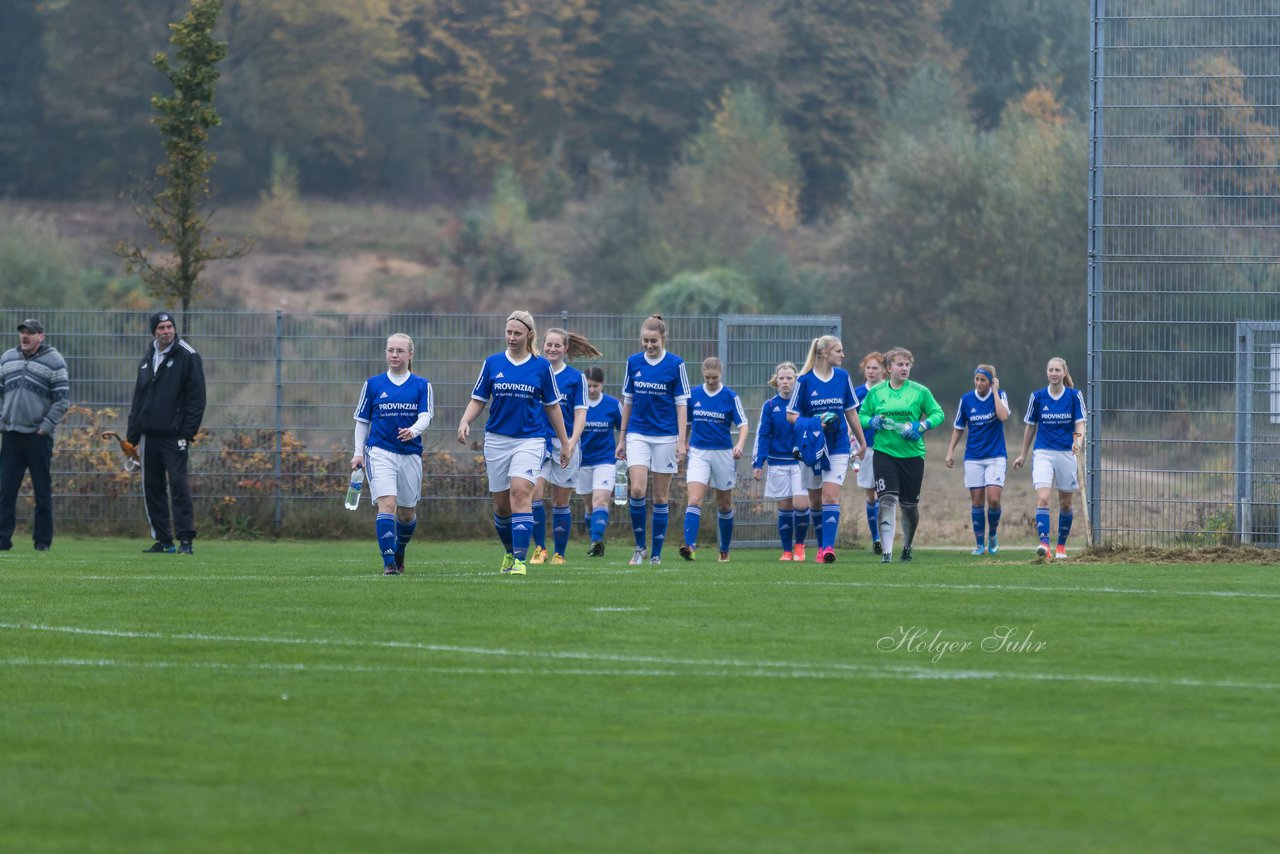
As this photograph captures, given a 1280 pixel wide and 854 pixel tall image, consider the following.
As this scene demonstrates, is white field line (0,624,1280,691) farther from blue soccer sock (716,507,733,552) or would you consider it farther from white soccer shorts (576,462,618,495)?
white soccer shorts (576,462,618,495)

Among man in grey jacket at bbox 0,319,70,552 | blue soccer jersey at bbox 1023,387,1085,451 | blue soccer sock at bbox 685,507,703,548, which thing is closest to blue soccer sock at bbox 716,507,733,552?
blue soccer sock at bbox 685,507,703,548

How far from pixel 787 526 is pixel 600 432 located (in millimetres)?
2140

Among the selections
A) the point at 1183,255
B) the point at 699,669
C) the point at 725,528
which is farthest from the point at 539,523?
the point at 699,669

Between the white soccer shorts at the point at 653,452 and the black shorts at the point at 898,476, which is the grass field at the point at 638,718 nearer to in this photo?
the white soccer shorts at the point at 653,452

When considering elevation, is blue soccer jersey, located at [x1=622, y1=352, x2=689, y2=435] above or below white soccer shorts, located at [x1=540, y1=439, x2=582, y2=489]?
above

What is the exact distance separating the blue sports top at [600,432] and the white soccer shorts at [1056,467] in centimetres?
434

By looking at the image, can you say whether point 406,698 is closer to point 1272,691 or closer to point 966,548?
point 1272,691

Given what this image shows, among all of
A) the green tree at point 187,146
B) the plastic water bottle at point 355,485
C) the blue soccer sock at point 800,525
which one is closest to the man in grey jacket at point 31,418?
the plastic water bottle at point 355,485

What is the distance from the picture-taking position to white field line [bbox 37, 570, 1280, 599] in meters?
13.0

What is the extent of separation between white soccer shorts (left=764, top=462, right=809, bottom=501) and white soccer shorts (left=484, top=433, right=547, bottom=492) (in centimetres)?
478

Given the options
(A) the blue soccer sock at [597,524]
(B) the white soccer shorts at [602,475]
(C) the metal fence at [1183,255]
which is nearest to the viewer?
(C) the metal fence at [1183,255]

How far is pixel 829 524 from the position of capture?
17.7 metres

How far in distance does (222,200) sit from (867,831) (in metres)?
66.7

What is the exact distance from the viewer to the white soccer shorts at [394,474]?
582 inches
